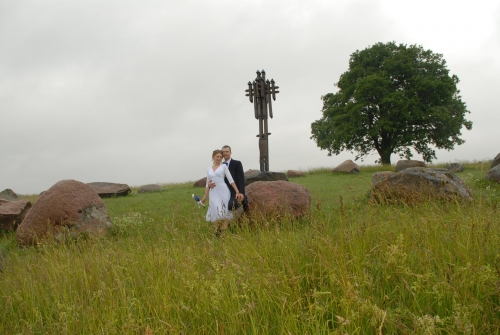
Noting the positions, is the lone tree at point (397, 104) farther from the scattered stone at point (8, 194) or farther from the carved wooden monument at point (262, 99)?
the scattered stone at point (8, 194)

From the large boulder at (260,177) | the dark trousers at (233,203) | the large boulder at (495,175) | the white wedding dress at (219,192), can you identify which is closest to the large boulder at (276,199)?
the dark trousers at (233,203)

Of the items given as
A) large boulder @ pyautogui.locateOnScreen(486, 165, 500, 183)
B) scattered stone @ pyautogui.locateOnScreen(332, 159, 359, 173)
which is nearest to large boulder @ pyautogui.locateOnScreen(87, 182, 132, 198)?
scattered stone @ pyautogui.locateOnScreen(332, 159, 359, 173)

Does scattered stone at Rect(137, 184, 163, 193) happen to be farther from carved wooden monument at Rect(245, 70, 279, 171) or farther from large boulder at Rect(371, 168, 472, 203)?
large boulder at Rect(371, 168, 472, 203)

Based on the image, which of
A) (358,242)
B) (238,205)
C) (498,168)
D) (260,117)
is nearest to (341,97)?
(260,117)

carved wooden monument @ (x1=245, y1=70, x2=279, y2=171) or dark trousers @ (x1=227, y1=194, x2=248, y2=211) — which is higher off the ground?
carved wooden monument @ (x1=245, y1=70, x2=279, y2=171)

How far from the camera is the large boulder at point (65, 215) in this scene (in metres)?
9.92

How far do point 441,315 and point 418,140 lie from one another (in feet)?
89.6

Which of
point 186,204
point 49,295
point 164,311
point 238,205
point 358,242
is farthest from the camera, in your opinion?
point 186,204

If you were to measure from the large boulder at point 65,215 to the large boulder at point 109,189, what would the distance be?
1029cm

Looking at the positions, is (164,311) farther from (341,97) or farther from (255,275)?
(341,97)

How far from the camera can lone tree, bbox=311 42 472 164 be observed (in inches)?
1060

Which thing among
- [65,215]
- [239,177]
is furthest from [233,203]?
[65,215]

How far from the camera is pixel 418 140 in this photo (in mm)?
28469

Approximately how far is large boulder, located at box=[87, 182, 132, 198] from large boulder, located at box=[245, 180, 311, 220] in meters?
13.1
